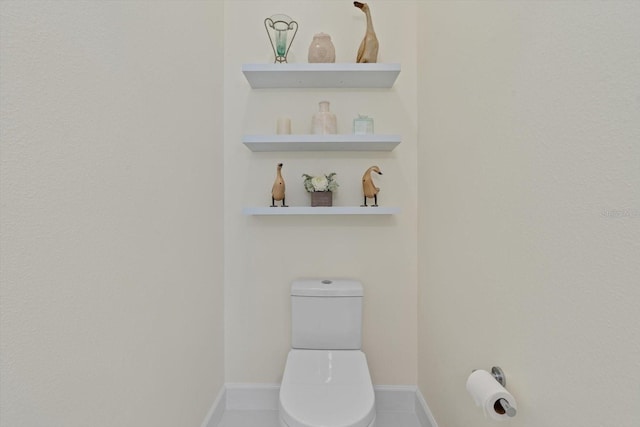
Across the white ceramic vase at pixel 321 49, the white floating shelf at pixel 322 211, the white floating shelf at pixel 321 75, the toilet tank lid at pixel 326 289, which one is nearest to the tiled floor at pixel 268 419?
the toilet tank lid at pixel 326 289

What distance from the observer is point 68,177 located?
2.32 ft

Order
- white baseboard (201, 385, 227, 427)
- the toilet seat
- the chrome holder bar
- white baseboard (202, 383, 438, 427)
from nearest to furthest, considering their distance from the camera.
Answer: the chrome holder bar
the toilet seat
white baseboard (201, 385, 227, 427)
white baseboard (202, 383, 438, 427)

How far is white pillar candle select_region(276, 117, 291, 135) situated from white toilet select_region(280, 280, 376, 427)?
0.75m

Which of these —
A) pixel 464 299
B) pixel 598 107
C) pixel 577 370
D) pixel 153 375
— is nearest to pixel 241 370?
pixel 153 375

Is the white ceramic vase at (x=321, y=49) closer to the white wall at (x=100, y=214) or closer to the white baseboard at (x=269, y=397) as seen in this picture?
the white wall at (x=100, y=214)

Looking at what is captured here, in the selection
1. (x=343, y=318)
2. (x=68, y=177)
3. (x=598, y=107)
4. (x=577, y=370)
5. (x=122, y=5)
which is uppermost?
(x=122, y=5)

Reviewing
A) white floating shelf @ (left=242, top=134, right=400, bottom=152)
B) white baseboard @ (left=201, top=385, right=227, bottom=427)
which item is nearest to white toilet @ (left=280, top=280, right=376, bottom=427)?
white baseboard @ (left=201, top=385, right=227, bottom=427)

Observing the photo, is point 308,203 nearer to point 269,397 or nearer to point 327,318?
point 327,318

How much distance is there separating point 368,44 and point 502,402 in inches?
59.6

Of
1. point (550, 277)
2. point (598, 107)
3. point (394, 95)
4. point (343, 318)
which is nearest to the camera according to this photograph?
point (598, 107)

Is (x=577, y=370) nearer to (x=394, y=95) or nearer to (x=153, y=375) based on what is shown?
(x=153, y=375)

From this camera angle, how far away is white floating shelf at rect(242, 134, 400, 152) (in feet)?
5.18

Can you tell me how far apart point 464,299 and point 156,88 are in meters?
1.25

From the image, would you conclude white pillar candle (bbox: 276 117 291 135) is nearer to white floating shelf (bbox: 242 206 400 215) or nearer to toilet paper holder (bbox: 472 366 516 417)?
white floating shelf (bbox: 242 206 400 215)
